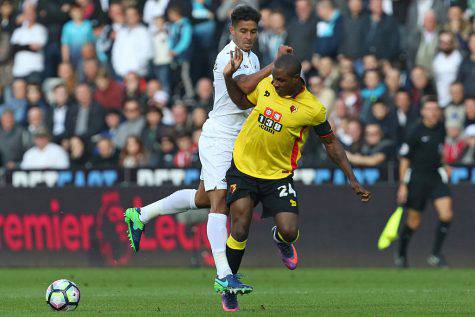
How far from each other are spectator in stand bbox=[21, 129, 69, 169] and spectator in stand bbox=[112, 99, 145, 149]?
3.09 ft

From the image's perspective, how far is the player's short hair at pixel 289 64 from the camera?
34.3 feet

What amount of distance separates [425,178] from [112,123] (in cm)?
592

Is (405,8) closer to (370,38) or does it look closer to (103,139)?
(370,38)

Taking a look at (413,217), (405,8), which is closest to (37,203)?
(413,217)

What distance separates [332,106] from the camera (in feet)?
66.3

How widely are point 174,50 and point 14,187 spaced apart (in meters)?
4.28

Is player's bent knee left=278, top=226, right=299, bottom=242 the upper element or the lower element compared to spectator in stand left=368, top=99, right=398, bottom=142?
upper

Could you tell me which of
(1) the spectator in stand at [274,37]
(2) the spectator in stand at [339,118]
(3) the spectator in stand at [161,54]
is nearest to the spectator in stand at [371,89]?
(2) the spectator in stand at [339,118]

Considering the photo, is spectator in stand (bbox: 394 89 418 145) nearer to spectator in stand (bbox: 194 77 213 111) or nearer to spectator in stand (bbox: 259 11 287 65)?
spectator in stand (bbox: 259 11 287 65)

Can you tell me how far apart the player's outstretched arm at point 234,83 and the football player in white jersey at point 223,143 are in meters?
0.07

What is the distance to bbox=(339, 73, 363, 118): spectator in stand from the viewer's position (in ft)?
65.8

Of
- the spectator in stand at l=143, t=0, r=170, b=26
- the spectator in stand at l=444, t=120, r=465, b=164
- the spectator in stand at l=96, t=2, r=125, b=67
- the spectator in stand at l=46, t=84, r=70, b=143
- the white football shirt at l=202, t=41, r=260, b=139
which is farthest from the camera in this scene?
the spectator in stand at l=96, t=2, r=125, b=67

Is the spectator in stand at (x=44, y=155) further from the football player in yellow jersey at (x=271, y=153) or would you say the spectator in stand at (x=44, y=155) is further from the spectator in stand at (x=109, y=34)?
the football player in yellow jersey at (x=271, y=153)

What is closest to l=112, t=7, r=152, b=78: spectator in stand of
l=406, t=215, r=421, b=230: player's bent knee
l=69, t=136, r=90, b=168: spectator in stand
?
l=69, t=136, r=90, b=168: spectator in stand
